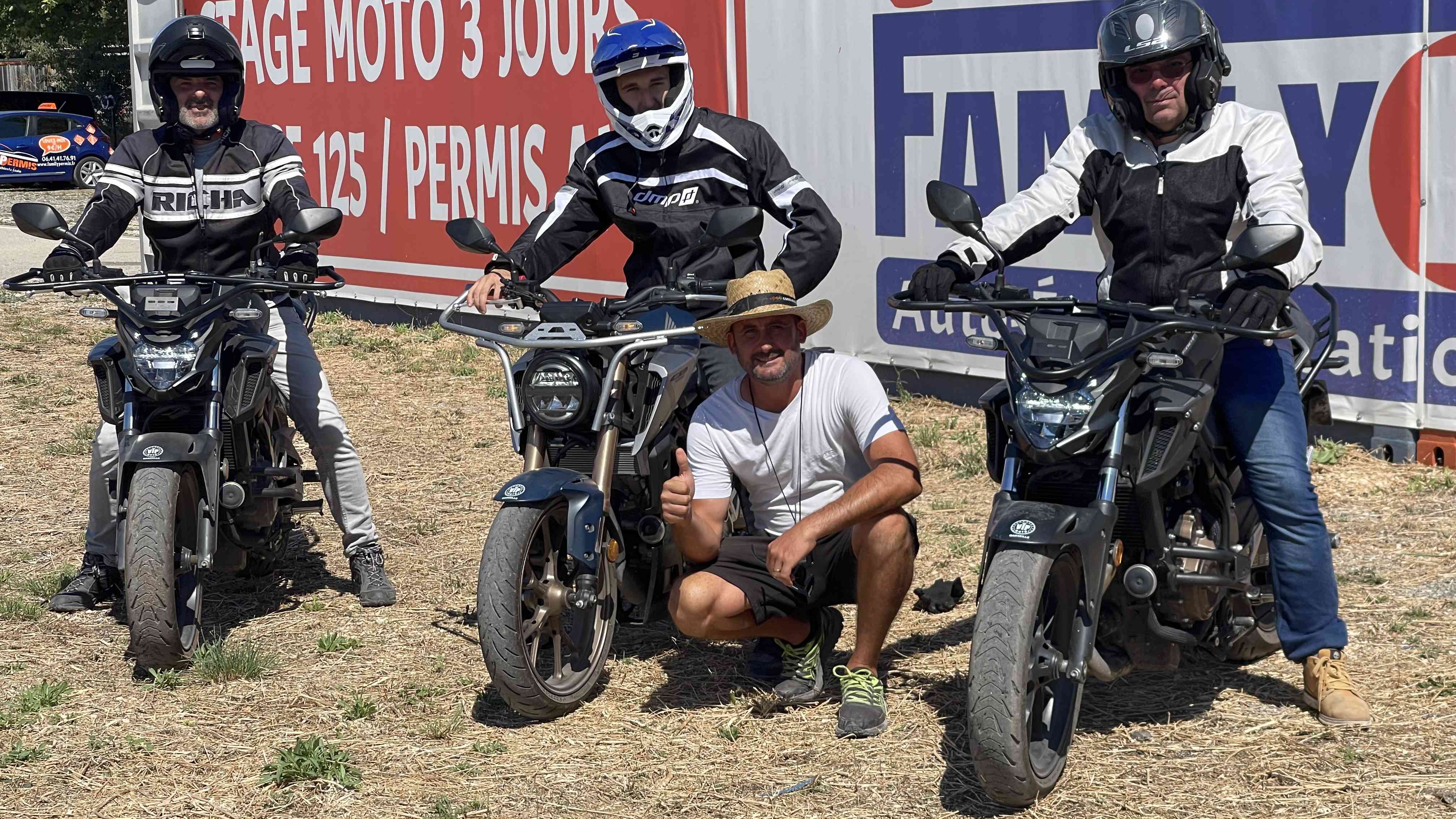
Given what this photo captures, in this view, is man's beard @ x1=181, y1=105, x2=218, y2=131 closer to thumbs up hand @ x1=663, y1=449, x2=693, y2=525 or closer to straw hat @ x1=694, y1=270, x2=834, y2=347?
straw hat @ x1=694, y1=270, x2=834, y2=347

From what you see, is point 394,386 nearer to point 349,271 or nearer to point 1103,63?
point 349,271

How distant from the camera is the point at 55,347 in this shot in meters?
13.5

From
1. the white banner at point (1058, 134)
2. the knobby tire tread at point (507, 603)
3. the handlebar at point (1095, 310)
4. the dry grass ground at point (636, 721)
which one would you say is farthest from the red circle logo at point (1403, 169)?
the knobby tire tread at point (507, 603)

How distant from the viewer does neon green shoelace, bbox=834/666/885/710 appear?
195 inches

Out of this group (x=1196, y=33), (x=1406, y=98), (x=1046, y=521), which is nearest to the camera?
(x=1046, y=521)

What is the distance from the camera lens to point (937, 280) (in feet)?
15.2

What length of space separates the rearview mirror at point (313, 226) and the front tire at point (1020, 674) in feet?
8.97

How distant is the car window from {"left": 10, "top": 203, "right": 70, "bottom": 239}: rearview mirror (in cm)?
2742

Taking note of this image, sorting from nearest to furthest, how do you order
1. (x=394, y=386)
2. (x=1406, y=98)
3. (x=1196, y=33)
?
(x=1196, y=33), (x=1406, y=98), (x=394, y=386)

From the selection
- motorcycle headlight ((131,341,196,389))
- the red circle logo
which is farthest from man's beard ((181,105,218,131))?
the red circle logo

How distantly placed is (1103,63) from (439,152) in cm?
920

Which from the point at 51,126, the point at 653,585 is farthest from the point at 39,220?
the point at 51,126

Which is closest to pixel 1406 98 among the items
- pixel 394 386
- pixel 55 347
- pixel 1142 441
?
pixel 1142 441

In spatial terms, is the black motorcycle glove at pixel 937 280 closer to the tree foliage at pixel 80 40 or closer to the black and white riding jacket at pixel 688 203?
the black and white riding jacket at pixel 688 203
